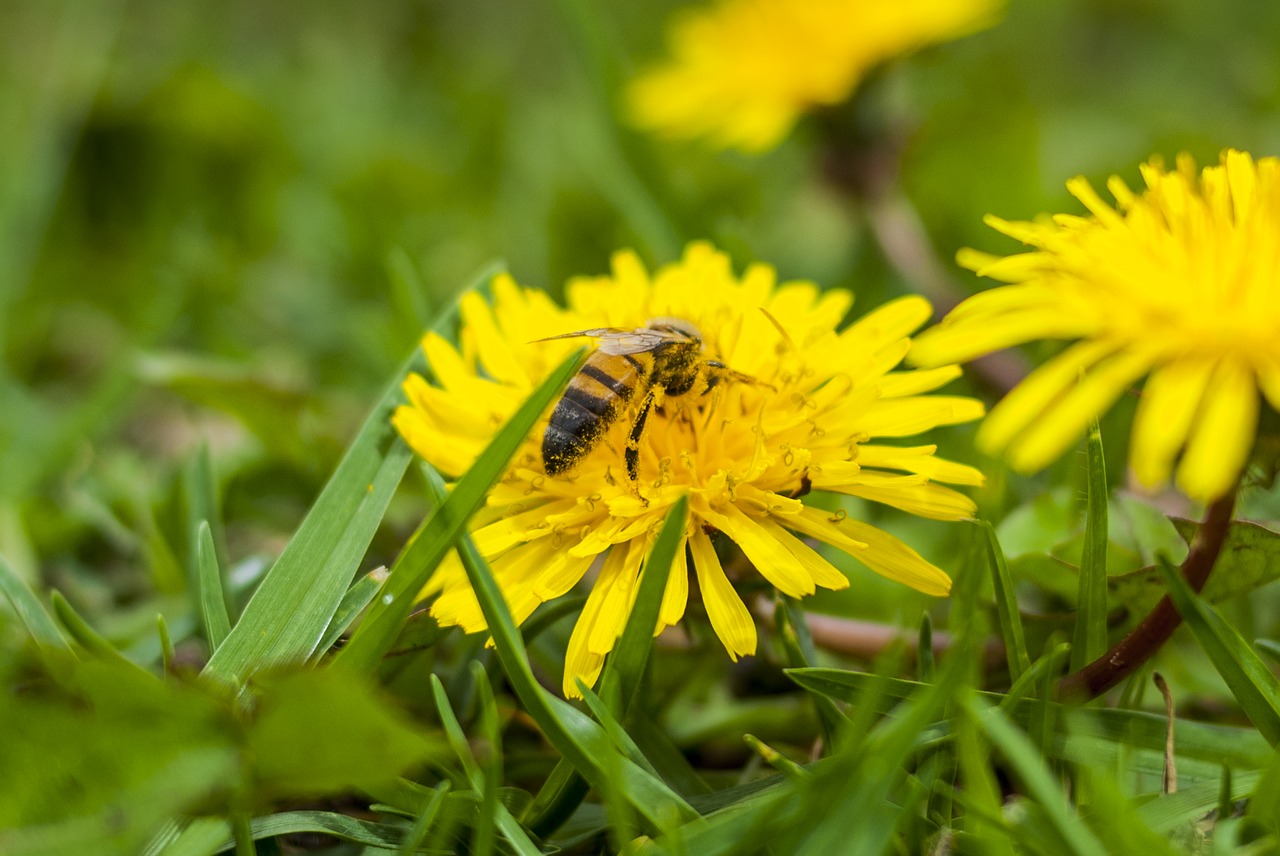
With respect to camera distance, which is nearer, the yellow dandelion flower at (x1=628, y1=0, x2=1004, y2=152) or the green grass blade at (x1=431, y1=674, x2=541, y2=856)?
the green grass blade at (x1=431, y1=674, x2=541, y2=856)

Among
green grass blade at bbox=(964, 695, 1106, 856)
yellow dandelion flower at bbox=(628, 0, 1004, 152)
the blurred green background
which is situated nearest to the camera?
green grass blade at bbox=(964, 695, 1106, 856)

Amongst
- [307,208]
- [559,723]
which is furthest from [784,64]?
[559,723]

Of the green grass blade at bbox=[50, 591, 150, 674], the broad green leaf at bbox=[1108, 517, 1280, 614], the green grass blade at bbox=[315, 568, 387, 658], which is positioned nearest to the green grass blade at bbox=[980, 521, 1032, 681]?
the broad green leaf at bbox=[1108, 517, 1280, 614]

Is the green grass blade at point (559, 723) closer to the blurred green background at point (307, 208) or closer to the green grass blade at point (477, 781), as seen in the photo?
the green grass blade at point (477, 781)

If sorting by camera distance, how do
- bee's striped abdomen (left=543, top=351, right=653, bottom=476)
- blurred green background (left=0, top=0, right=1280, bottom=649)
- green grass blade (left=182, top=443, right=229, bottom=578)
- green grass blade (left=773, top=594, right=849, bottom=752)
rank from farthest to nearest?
blurred green background (left=0, top=0, right=1280, bottom=649) → green grass blade (left=182, top=443, right=229, bottom=578) → bee's striped abdomen (left=543, top=351, right=653, bottom=476) → green grass blade (left=773, top=594, right=849, bottom=752)

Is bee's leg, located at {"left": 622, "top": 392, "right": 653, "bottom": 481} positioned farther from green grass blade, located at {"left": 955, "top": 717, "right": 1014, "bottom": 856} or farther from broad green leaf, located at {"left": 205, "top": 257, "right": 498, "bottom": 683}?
green grass blade, located at {"left": 955, "top": 717, "right": 1014, "bottom": 856}
